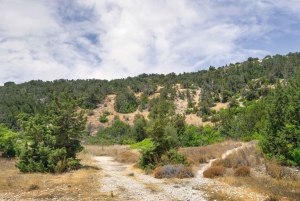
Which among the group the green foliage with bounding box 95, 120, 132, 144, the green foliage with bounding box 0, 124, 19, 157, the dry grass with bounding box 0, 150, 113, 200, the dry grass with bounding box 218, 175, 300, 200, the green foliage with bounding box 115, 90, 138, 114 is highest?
the green foliage with bounding box 115, 90, 138, 114

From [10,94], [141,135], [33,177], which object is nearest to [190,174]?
[33,177]

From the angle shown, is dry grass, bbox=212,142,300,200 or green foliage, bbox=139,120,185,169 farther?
green foliage, bbox=139,120,185,169

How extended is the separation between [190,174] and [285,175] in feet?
17.1

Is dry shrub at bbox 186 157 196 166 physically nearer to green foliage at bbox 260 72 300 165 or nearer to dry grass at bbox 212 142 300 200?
dry grass at bbox 212 142 300 200

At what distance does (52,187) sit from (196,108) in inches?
2546

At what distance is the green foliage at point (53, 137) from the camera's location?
52.2 ft

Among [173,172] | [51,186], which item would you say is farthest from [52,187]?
[173,172]

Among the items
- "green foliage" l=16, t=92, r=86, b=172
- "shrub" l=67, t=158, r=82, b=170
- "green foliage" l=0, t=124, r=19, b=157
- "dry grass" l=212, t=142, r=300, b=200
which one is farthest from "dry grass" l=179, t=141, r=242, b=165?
"green foliage" l=0, t=124, r=19, b=157

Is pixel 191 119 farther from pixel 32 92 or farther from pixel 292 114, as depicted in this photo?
pixel 32 92

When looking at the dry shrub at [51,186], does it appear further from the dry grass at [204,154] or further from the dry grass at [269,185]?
the dry grass at [204,154]

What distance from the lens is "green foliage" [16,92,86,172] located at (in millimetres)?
15914

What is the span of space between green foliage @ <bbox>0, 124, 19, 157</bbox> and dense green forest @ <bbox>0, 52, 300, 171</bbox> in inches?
5.1

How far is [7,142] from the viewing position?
21953 millimetres

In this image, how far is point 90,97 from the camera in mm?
87312
